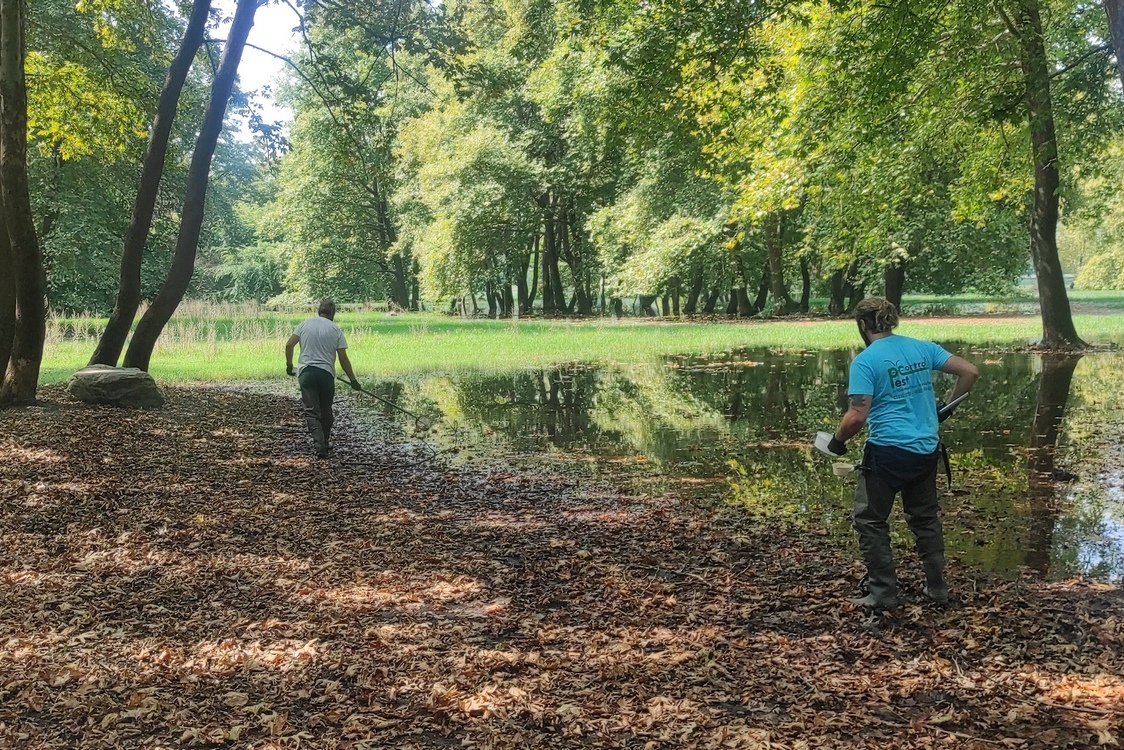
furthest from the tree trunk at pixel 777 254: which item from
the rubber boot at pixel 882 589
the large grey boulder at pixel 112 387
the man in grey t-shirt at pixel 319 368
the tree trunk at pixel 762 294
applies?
the rubber boot at pixel 882 589

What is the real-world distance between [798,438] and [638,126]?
177 inches

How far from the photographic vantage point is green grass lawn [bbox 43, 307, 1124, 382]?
1950cm

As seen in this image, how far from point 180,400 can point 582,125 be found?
715 inches

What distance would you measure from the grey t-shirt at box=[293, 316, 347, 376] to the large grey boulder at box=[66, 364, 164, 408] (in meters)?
Result: 4.13

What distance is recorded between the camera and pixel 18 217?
11117 mm

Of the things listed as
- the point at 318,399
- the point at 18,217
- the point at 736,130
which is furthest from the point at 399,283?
the point at 318,399

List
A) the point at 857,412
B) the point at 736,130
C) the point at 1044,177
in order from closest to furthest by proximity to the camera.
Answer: the point at 857,412 → the point at 736,130 → the point at 1044,177

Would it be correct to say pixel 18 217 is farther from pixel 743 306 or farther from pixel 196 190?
pixel 743 306

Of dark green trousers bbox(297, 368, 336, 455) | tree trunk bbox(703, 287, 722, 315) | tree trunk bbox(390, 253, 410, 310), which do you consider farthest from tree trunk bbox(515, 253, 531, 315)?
dark green trousers bbox(297, 368, 336, 455)

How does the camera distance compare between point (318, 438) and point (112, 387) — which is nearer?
point (318, 438)

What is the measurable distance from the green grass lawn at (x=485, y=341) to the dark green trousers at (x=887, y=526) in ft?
47.9

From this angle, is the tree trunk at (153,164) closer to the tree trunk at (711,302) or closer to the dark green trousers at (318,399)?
the dark green trousers at (318,399)

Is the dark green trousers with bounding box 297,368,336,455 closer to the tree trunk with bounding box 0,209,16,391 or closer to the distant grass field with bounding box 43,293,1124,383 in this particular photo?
the tree trunk with bounding box 0,209,16,391

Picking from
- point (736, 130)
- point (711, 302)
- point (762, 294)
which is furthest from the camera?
point (711, 302)
